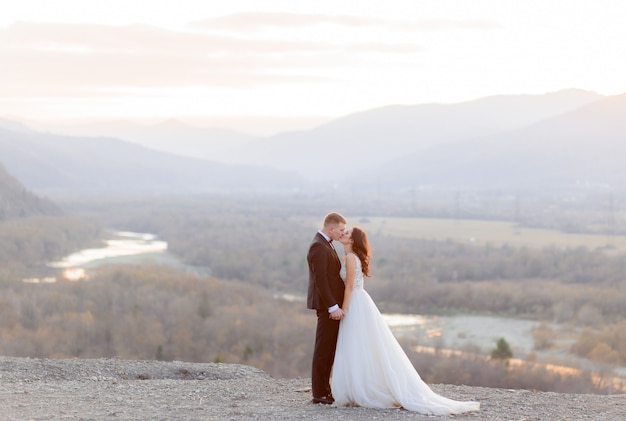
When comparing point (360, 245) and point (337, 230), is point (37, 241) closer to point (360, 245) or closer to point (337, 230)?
point (360, 245)

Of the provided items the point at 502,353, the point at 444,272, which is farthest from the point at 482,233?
the point at 502,353

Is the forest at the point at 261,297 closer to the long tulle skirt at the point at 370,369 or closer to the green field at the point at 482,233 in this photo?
the green field at the point at 482,233

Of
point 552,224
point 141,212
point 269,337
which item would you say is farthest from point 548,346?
point 141,212

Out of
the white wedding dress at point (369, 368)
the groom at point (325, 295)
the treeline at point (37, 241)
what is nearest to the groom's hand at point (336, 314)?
the groom at point (325, 295)

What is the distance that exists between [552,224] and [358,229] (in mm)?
141454

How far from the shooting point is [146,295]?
6050 cm

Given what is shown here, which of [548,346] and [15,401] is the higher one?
[15,401]

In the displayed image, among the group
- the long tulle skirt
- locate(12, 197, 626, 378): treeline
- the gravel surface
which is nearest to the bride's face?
the long tulle skirt

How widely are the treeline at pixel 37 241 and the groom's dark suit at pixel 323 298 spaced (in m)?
57.5

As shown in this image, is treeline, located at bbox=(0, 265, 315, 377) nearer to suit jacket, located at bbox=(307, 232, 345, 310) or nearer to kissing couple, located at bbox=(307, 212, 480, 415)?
kissing couple, located at bbox=(307, 212, 480, 415)

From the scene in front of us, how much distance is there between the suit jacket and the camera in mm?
12148

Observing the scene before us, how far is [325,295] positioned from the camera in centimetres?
1220

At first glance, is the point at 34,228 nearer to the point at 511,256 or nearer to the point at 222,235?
the point at 222,235

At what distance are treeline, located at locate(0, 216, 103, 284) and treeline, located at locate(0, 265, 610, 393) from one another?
439 inches
